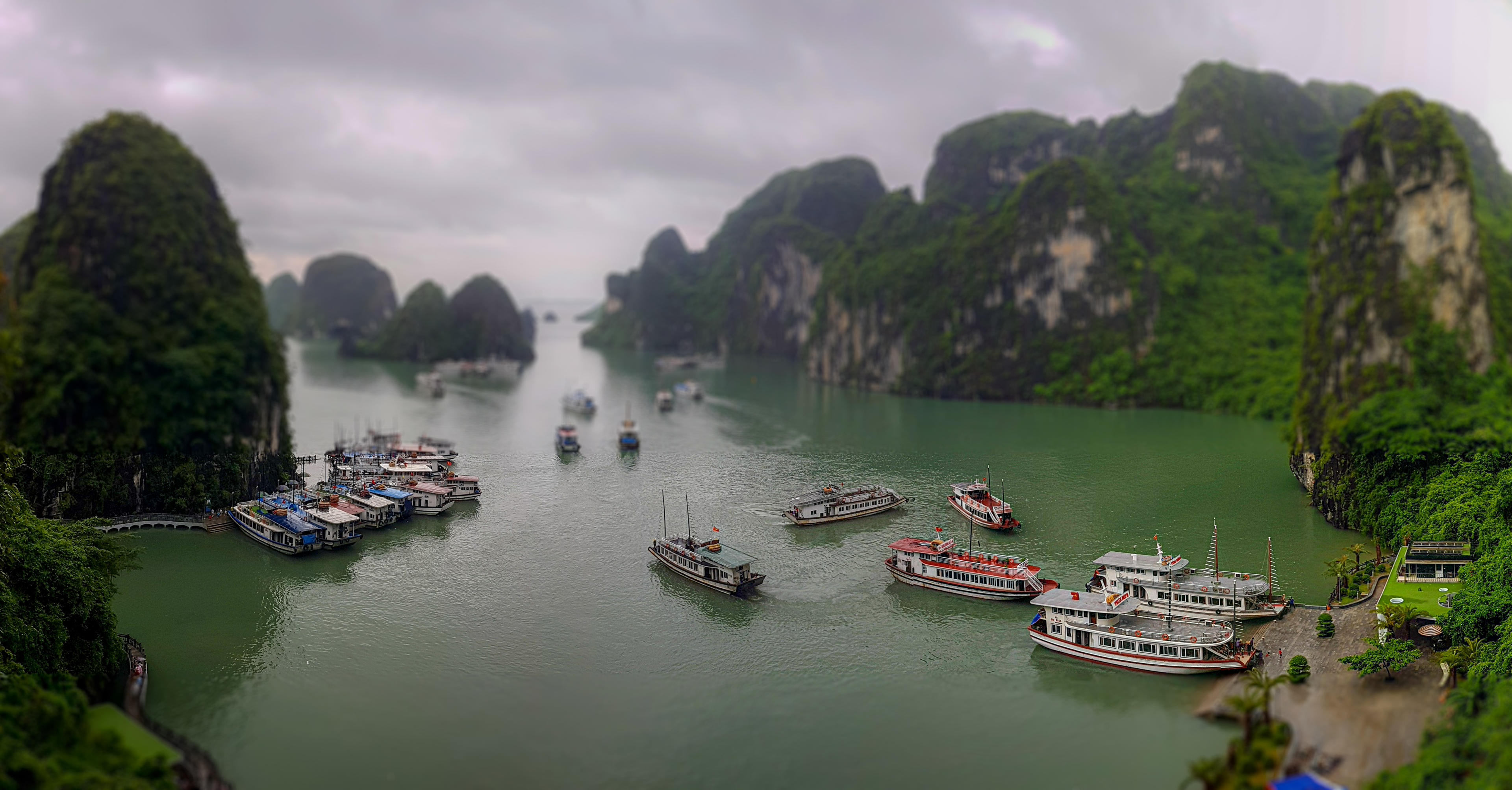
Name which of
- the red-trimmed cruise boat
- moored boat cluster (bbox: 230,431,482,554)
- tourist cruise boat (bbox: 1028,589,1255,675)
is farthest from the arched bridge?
tourist cruise boat (bbox: 1028,589,1255,675)

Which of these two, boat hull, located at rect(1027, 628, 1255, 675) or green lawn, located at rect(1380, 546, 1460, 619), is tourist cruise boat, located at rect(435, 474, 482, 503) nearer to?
boat hull, located at rect(1027, 628, 1255, 675)

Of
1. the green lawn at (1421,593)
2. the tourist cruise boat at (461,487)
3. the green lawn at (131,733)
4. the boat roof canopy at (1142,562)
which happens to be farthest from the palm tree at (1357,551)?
the tourist cruise boat at (461,487)

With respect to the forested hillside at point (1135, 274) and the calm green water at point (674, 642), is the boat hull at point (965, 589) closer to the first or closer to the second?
the calm green water at point (674, 642)

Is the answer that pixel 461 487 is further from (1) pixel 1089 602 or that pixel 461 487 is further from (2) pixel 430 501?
(1) pixel 1089 602

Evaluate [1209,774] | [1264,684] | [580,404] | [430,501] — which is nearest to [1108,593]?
[1264,684]

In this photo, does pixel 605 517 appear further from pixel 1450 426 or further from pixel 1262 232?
pixel 1262 232

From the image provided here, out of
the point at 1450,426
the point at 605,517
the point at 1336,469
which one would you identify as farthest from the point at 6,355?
the point at 1450,426
